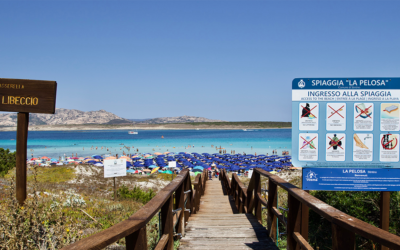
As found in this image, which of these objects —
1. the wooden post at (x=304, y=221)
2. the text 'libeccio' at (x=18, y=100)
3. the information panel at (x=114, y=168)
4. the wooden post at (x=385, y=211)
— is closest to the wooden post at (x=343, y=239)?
the wooden post at (x=304, y=221)

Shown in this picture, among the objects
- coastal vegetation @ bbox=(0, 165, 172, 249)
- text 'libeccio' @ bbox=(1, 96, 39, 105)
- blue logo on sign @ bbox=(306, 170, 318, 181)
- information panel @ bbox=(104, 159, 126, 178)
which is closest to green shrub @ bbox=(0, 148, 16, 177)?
coastal vegetation @ bbox=(0, 165, 172, 249)

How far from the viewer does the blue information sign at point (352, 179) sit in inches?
110

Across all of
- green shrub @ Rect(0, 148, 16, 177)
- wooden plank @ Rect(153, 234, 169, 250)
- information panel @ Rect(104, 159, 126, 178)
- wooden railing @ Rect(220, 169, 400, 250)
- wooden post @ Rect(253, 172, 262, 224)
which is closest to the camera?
wooden railing @ Rect(220, 169, 400, 250)

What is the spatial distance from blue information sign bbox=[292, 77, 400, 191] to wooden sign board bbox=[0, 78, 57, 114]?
3552 mm

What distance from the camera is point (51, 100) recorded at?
4.14 m

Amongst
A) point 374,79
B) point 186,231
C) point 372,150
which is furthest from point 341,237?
point 186,231

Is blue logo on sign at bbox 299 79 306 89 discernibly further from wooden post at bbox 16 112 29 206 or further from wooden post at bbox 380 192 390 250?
wooden post at bbox 16 112 29 206

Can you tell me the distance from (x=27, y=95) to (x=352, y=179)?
4540mm

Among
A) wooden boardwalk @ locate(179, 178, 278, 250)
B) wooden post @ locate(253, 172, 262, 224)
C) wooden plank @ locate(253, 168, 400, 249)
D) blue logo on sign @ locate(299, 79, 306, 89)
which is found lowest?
wooden boardwalk @ locate(179, 178, 278, 250)

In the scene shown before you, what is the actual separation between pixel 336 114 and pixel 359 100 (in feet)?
0.91

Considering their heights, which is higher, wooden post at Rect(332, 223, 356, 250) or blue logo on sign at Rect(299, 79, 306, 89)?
blue logo on sign at Rect(299, 79, 306, 89)

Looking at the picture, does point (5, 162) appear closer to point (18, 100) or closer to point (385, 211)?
point (18, 100)

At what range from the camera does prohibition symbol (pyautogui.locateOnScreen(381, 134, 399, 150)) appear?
2.84 metres

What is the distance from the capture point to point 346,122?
292cm
